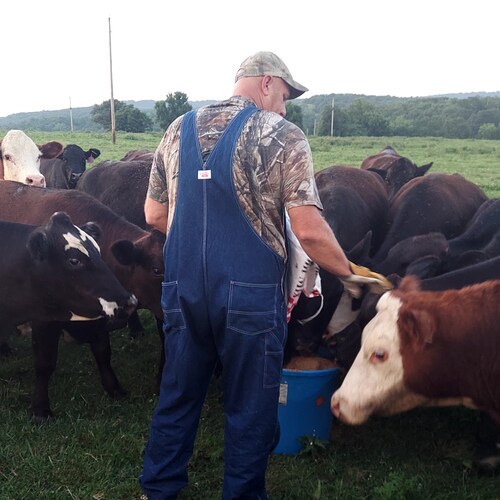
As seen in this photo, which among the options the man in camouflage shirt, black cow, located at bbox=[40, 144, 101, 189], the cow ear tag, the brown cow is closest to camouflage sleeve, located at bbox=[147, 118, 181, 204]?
the man in camouflage shirt

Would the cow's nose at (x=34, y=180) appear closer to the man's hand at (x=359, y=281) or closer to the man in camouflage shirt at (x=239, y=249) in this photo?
the man in camouflage shirt at (x=239, y=249)

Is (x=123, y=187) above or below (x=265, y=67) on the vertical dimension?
below

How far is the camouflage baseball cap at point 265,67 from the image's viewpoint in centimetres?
304

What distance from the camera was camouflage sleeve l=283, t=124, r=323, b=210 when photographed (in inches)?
113

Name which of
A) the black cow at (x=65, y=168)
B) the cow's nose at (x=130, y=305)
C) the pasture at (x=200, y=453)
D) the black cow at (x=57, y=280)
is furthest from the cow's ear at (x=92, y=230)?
the black cow at (x=65, y=168)

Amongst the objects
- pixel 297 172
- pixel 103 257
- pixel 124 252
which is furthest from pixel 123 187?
pixel 297 172

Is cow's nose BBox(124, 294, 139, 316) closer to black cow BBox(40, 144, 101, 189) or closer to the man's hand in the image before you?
the man's hand

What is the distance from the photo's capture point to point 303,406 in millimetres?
3982

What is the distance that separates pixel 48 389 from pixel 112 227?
143cm

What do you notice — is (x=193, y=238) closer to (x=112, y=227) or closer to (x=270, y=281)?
(x=270, y=281)

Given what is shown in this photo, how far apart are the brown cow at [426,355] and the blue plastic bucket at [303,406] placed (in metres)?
0.55

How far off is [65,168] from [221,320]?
8.27m

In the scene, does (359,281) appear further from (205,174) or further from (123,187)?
(123,187)

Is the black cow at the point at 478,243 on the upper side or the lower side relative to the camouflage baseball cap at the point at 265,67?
lower
